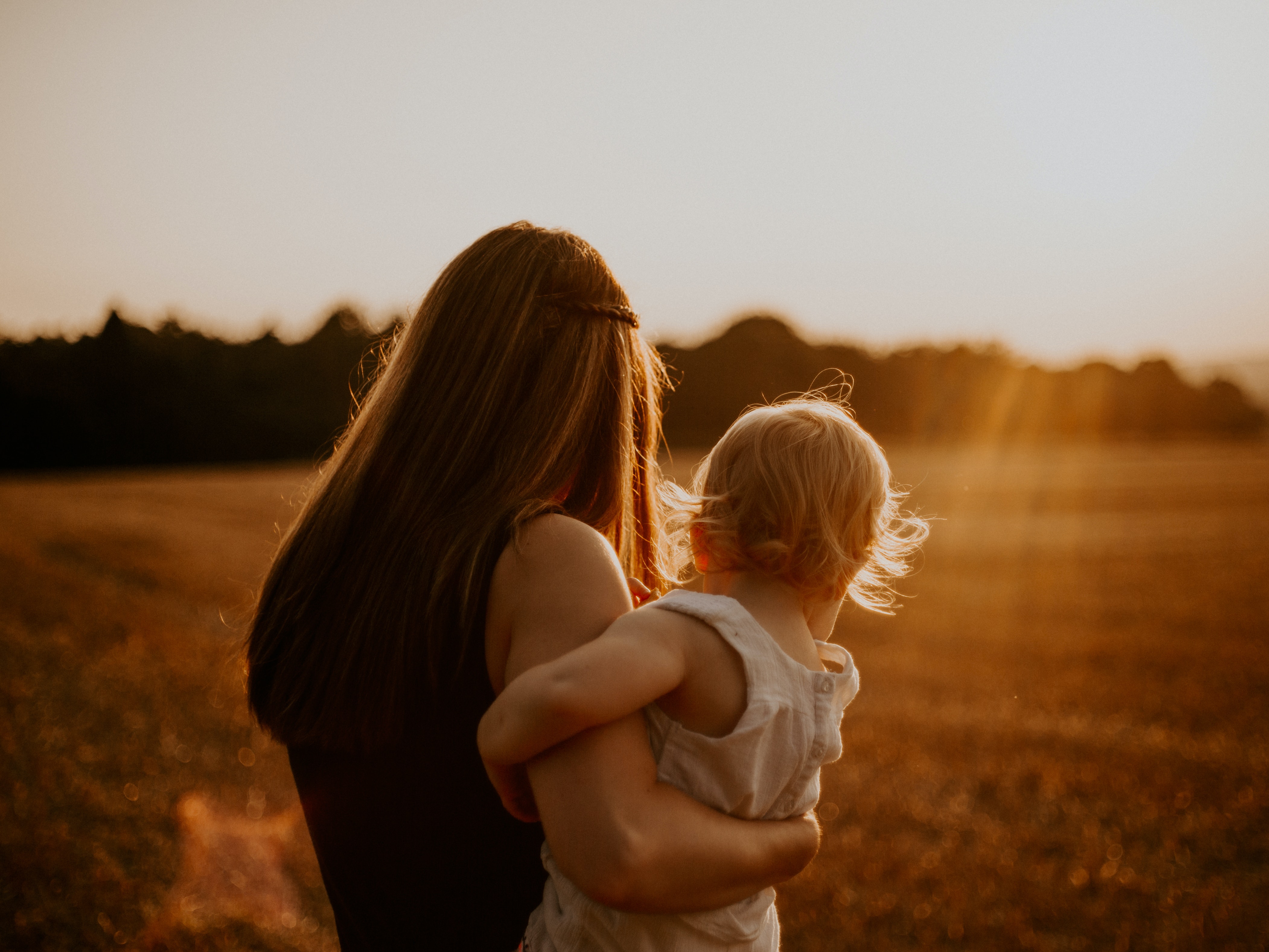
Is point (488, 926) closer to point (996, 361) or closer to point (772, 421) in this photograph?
point (772, 421)

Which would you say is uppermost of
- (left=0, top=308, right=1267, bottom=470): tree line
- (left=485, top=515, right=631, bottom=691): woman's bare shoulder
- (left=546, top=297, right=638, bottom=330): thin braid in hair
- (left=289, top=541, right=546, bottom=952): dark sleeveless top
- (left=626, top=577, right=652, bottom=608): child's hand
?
(left=546, top=297, right=638, bottom=330): thin braid in hair

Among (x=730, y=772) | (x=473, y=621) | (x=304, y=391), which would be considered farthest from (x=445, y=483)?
(x=304, y=391)

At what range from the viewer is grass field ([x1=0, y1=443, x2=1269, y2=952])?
4477 mm

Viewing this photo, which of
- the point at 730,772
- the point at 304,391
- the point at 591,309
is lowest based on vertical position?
the point at 304,391

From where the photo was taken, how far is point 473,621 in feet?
4.09

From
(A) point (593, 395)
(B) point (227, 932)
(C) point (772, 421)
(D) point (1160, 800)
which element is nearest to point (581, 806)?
(A) point (593, 395)

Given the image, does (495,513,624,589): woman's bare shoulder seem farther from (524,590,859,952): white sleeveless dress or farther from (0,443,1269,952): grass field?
(0,443,1269,952): grass field

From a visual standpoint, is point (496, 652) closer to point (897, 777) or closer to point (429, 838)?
point (429, 838)

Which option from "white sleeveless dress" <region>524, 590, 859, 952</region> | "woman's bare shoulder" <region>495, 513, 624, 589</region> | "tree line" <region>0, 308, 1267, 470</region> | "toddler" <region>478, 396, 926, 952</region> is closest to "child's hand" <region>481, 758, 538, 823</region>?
"toddler" <region>478, 396, 926, 952</region>

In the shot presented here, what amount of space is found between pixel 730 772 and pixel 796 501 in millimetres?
537

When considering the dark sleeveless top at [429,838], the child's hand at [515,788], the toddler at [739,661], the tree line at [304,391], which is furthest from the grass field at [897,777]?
the tree line at [304,391]

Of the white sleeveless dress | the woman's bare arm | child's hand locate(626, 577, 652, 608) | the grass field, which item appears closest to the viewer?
the woman's bare arm

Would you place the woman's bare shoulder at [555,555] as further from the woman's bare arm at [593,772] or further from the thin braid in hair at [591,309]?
the thin braid in hair at [591,309]

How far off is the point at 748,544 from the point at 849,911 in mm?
3768
